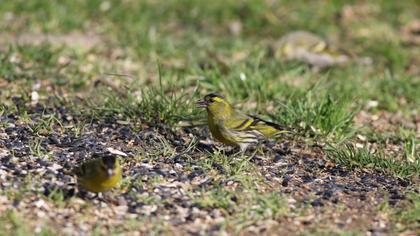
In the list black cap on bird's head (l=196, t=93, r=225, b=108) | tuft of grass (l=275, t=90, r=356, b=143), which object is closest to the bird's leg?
black cap on bird's head (l=196, t=93, r=225, b=108)

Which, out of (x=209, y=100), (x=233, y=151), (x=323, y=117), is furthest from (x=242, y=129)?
(x=323, y=117)

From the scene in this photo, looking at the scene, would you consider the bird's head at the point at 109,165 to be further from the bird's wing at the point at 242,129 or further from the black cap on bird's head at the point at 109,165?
the bird's wing at the point at 242,129

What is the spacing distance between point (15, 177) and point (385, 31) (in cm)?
691

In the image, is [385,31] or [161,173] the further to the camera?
[385,31]

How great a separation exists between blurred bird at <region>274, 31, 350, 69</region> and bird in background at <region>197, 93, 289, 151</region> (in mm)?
2829

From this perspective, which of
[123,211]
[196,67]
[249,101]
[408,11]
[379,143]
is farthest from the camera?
[408,11]

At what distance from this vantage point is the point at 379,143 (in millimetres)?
7316

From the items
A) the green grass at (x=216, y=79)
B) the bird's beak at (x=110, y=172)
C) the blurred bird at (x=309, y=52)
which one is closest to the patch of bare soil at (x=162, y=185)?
the green grass at (x=216, y=79)

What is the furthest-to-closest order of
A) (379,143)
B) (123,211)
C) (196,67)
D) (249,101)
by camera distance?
(196,67) < (249,101) < (379,143) < (123,211)

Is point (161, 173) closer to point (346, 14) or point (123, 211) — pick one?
point (123, 211)

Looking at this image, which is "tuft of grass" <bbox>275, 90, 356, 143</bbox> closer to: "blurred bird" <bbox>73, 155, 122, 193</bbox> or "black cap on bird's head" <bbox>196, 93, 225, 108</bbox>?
"black cap on bird's head" <bbox>196, 93, 225, 108</bbox>

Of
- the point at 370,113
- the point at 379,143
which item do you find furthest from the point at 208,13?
the point at 379,143

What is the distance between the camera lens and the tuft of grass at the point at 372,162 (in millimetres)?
6219

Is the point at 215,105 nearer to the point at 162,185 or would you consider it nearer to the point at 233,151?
the point at 233,151
